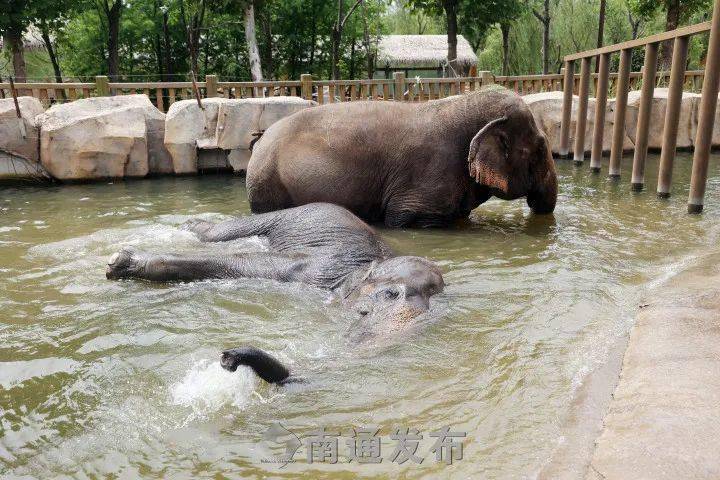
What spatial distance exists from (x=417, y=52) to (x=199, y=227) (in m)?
28.4

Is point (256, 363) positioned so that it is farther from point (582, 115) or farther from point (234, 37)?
point (234, 37)

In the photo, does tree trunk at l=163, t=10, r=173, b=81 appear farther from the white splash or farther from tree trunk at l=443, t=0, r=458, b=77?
the white splash

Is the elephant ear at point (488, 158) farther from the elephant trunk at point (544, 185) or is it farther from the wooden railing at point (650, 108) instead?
the wooden railing at point (650, 108)

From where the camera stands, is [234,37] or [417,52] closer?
[234,37]

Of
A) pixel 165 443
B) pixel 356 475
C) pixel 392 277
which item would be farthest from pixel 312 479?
pixel 392 277

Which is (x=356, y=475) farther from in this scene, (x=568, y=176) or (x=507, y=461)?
(x=568, y=176)

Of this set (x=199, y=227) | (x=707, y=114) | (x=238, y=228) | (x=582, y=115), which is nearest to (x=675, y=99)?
(x=707, y=114)

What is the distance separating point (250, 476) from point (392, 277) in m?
1.77

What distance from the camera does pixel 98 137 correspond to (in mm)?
10086

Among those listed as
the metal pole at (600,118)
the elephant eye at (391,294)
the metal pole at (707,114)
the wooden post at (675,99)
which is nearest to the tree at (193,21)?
the metal pole at (600,118)

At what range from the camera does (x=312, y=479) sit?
8.12ft

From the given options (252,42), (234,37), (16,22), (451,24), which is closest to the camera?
(16,22)

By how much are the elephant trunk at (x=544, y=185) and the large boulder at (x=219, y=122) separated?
4.67 m

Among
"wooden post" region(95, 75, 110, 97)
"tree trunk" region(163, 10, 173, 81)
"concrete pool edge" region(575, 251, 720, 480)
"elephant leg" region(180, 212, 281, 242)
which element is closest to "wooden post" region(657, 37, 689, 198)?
"concrete pool edge" region(575, 251, 720, 480)
